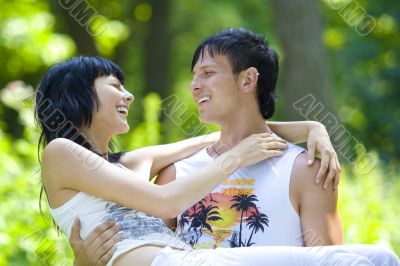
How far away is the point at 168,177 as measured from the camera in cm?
406

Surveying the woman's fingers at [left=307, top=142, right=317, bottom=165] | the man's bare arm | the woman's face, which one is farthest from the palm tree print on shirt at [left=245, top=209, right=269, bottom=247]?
the woman's face

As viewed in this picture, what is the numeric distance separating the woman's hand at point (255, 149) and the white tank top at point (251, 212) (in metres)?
0.15

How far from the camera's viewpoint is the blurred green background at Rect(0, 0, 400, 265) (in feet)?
24.9

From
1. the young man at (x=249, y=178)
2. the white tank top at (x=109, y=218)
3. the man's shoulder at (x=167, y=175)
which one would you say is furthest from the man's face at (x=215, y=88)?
the white tank top at (x=109, y=218)

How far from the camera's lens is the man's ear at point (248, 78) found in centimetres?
381

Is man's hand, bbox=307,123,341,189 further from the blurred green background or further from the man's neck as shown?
the blurred green background

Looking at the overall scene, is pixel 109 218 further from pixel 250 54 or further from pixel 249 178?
pixel 250 54

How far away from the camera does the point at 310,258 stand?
3.12m

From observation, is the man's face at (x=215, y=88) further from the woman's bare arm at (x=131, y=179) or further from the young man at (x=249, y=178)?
the woman's bare arm at (x=131, y=179)

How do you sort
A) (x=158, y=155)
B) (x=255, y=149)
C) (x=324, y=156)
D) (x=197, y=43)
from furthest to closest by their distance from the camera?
1. (x=197, y=43)
2. (x=158, y=155)
3. (x=324, y=156)
4. (x=255, y=149)

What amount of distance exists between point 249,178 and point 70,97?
0.94 meters

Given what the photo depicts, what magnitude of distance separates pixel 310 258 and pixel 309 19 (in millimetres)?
6172

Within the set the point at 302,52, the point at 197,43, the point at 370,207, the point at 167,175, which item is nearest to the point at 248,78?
the point at 167,175

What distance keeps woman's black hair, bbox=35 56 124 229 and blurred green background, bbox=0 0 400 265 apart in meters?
2.66
